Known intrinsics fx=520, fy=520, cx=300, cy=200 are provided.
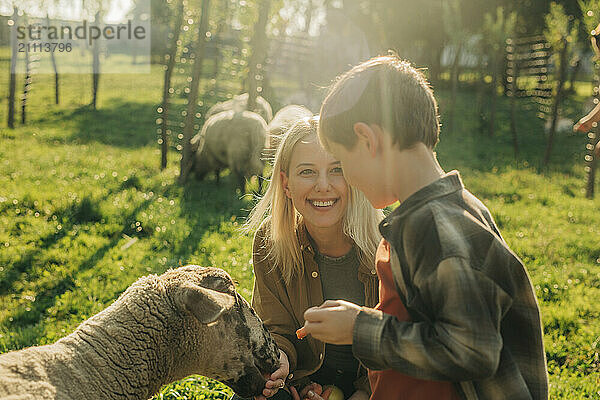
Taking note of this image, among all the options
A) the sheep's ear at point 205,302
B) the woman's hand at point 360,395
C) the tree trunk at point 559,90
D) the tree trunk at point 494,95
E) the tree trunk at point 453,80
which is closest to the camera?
the sheep's ear at point 205,302

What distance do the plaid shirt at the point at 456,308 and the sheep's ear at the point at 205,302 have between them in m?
0.89

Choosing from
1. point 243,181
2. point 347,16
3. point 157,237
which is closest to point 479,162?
point 243,181

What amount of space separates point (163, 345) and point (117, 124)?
57.9ft

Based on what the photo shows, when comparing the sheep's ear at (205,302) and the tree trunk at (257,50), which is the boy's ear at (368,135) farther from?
the tree trunk at (257,50)

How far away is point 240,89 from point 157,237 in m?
14.5

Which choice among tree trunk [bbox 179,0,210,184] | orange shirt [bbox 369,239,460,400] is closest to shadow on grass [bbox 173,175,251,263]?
tree trunk [bbox 179,0,210,184]

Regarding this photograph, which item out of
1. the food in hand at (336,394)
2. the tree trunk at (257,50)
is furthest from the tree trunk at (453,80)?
the food in hand at (336,394)

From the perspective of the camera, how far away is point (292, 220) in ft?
11.4

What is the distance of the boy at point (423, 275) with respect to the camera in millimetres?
1715

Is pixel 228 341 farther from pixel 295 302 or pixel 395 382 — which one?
pixel 395 382

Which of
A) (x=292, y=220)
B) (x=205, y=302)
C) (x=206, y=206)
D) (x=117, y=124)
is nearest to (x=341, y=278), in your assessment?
(x=292, y=220)

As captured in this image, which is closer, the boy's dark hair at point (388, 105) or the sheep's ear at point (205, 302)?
the boy's dark hair at point (388, 105)

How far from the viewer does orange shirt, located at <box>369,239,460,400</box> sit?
2008mm

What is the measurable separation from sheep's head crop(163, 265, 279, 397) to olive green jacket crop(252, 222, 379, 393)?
1.18 ft
